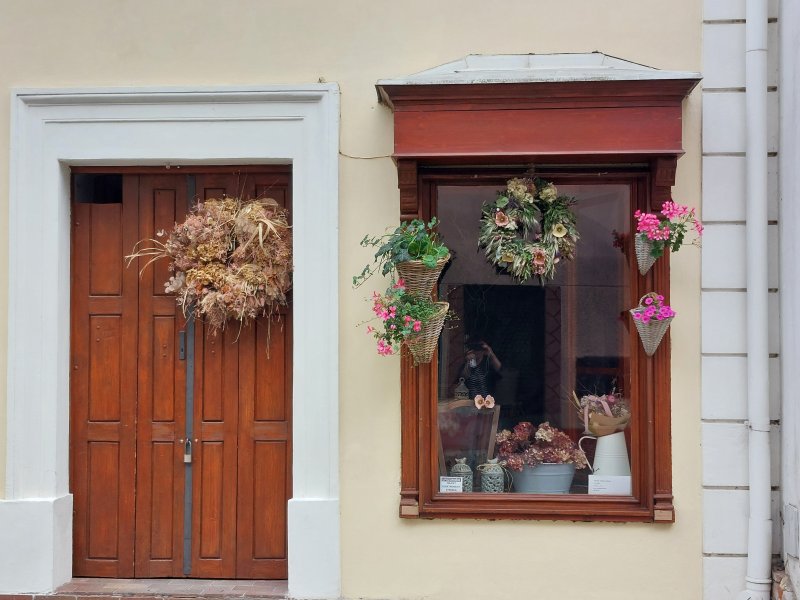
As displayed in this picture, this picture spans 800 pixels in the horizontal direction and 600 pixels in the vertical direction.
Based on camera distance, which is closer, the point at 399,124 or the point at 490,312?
the point at 399,124

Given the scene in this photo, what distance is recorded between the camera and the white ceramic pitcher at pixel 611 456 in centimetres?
520

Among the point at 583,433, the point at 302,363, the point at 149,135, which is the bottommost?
the point at 583,433

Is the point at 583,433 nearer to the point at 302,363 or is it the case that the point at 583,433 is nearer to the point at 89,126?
the point at 302,363

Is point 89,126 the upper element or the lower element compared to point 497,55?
lower

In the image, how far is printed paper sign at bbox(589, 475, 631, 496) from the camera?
5176 mm

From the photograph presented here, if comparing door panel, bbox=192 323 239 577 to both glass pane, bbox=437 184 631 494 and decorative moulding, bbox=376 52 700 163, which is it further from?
decorative moulding, bbox=376 52 700 163

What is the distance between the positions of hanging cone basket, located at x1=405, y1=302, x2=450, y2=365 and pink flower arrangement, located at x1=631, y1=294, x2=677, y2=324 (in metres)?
1.14

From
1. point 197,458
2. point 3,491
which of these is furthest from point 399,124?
point 3,491

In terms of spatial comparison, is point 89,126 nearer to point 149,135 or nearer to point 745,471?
point 149,135

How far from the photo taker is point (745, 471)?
500 centimetres

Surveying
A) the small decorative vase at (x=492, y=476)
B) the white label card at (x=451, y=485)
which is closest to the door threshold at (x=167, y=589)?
the white label card at (x=451, y=485)

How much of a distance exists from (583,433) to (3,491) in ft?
12.3

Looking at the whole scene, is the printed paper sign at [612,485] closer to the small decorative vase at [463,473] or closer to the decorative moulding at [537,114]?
the small decorative vase at [463,473]

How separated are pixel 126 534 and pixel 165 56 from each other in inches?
124
